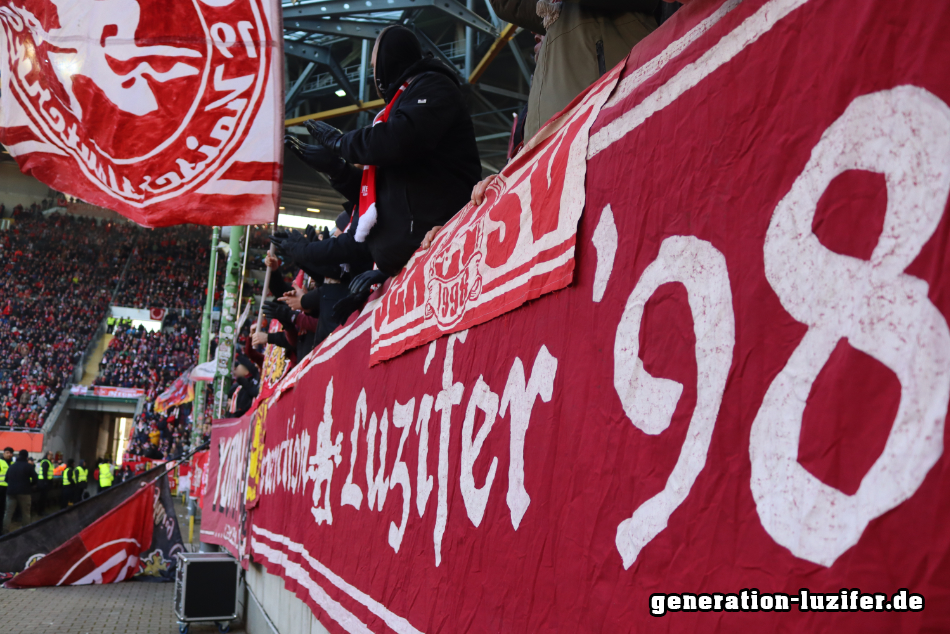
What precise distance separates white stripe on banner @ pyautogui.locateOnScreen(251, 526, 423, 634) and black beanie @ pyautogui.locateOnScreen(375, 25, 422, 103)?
1.99 metres

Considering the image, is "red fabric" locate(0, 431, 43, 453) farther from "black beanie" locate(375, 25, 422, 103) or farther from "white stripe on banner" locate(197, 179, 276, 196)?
"black beanie" locate(375, 25, 422, 103)

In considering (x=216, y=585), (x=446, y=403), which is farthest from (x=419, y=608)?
(x=216, y=585)

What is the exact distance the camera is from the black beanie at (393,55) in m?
3.26

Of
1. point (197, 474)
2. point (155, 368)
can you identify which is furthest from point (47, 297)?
point (197, 474)

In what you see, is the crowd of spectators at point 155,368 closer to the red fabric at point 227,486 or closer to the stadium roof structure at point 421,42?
the stadium roof structure at point 421,42

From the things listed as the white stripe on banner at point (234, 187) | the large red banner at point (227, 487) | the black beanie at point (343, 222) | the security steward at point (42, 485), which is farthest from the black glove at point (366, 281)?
the security steward at point (42, 485)

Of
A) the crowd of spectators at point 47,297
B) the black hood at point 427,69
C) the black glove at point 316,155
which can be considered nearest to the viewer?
the black hood at point 427,69

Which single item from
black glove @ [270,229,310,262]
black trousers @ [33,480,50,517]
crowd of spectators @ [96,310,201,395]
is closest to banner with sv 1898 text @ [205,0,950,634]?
black glove @ [270,229,310,262]

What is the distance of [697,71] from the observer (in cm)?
131

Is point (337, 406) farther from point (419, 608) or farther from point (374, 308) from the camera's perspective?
point (419, 608)

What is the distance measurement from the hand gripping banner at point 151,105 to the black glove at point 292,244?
49cm

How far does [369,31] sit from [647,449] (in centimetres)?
1689

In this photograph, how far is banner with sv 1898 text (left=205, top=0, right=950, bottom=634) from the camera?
833mm

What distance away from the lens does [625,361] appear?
1.37 meters
